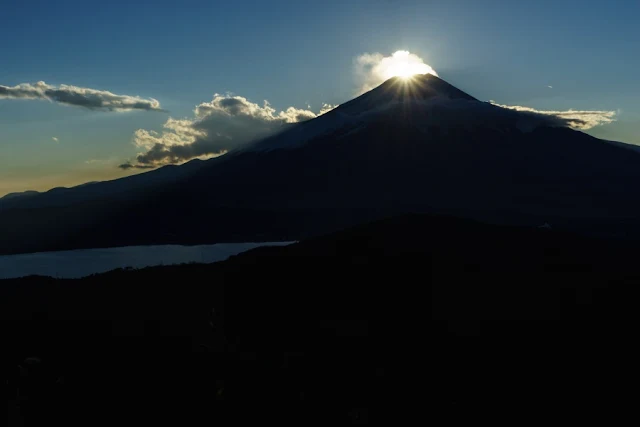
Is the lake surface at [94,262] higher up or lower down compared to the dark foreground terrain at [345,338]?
lower down

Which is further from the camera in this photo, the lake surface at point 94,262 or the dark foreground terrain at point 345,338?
the lake surface at point 94,262

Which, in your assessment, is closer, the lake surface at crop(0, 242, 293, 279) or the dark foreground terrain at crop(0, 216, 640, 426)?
the dark foreground terrain at crop(0, 216, 640, 426)

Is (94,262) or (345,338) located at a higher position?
(345,338)

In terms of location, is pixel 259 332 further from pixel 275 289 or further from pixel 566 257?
pixel 566 257

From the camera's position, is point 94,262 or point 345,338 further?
point 94,262

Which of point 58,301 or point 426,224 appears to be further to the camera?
point 426,224

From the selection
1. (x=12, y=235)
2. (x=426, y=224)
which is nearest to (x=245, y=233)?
(x=12, y=235)

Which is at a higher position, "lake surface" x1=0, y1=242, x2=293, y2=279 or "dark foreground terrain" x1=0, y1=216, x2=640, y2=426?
"dark foreground terrain" x1=0, y1=216, x2=640, y2=426

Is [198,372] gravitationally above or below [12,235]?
above
